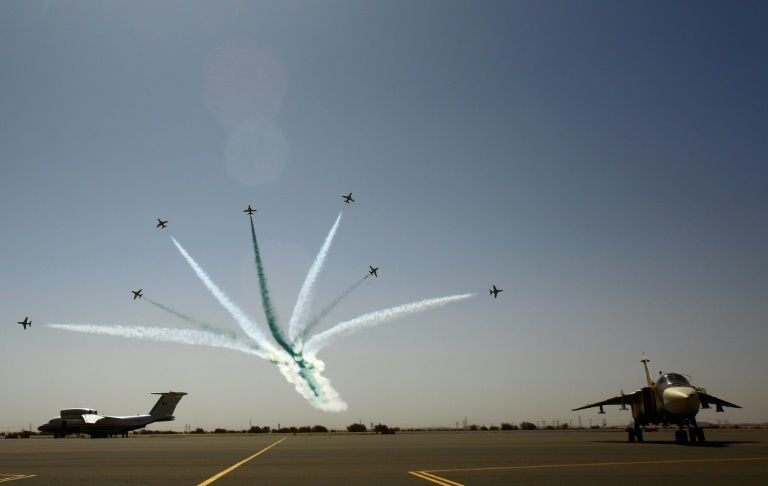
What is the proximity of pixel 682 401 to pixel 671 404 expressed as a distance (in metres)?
0.74

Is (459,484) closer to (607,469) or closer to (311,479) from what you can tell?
(311,479)

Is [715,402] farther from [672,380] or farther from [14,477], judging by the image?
[14,477]

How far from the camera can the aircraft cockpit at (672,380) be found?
33.7 meters

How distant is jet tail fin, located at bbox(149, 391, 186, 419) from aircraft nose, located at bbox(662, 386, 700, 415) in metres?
73.8

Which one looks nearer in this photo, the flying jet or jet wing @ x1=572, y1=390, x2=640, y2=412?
jet wing @ x1=572, y1=390, x2=640, y2=412

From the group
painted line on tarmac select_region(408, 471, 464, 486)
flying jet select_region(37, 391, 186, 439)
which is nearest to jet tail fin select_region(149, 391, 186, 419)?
flying jet select_region(37, 391, 186, 439)

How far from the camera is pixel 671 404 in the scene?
32.0 metres

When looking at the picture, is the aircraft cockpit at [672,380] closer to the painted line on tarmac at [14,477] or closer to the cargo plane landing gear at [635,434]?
→ the cargo plane landing gear at [635,434]

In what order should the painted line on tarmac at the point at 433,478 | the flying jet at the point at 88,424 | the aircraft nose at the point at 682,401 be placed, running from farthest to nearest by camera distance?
the flying jet at the point at 88,424, the aircraft nose at the point at 682,401, the painted line on tarmac at the point at 433,478

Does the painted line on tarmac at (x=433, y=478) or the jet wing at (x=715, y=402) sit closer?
the painted line on tarmac at (x=433, y=478)

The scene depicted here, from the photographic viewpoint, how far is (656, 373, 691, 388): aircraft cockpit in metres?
33.7

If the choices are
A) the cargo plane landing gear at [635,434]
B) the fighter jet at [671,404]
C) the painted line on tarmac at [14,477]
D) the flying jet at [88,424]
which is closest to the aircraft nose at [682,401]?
the fighter jet at [671,404]

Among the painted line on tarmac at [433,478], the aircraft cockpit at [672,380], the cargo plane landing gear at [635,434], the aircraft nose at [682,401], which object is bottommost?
the painted line on tarmac at [433,478]

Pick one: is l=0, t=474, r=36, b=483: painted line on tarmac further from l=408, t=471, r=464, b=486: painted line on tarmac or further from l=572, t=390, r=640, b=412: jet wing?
l=572, t=390, r=640, b=412: jet wing
